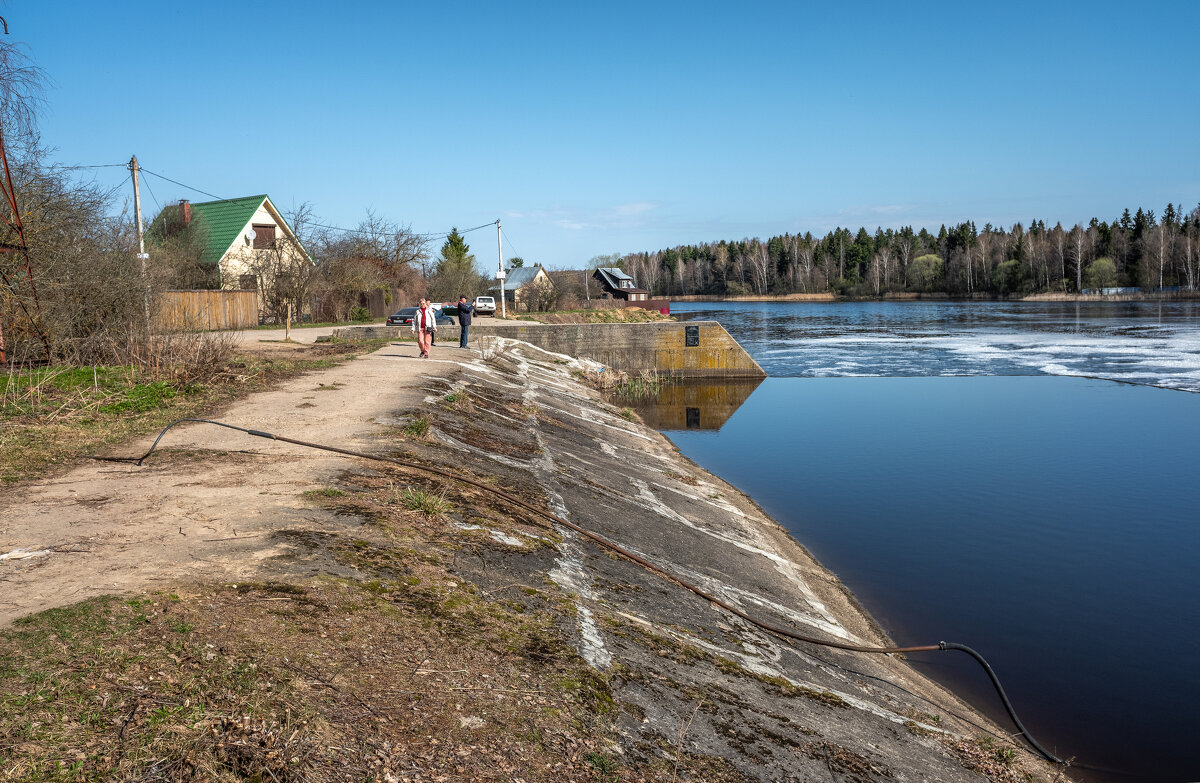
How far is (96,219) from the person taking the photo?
19.4 metres

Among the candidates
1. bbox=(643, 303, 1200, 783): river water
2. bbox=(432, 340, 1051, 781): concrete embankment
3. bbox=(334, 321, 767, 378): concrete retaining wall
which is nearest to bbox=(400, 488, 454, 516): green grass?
bbox=(432, 340, 1051, 781): concrete embankment

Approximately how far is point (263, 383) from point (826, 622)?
12.5m

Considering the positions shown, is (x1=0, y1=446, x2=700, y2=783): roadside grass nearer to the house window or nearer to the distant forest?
the house window

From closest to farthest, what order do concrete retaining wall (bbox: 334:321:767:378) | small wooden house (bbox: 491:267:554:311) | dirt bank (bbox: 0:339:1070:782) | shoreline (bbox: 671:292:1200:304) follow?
dirt bank (bbox: 0:339:1070:782) → concrete retaining wall (bbox: 334:321:767:378) → small wooden house (bbox: 491:267:554:311) → shoreline (bbox: 671:292:1200:304)

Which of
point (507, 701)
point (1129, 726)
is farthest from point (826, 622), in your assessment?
point (507, 701)

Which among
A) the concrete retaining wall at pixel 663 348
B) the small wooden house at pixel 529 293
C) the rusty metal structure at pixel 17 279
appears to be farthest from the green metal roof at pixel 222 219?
the rusty metal structure at pixel 17 279

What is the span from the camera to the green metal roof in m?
48.2

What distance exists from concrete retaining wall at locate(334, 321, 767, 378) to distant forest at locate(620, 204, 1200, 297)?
92.1 m

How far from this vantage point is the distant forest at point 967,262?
113 metres

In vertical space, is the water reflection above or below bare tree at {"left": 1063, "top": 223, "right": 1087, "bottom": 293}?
below

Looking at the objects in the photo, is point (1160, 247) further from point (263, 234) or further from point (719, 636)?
point (719, 636)

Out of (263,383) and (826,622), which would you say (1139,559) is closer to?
(826,622)

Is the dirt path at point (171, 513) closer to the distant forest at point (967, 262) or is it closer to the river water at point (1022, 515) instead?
the river water at point (1022, 515)

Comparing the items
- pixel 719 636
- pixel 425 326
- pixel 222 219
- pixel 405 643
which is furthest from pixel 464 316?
pixel 222 219
